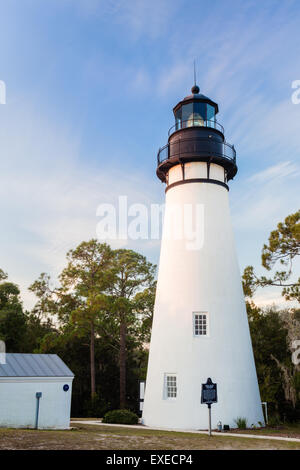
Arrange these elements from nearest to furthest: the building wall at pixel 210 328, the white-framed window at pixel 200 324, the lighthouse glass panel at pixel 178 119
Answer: the building wall at pixel 210 328 → the white-framed window at pixel 200 324 → the lighthouse glass panel at pixel 178 119

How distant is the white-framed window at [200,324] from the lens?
1733 cm

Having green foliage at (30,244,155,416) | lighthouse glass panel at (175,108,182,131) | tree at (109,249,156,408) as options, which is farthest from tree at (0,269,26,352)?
lighthouse glass panel at (175,108,182,131)

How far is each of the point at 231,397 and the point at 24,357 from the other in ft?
27.7

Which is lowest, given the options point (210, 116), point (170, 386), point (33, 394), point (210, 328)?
point (33, 394)

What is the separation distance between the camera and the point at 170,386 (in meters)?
17.0

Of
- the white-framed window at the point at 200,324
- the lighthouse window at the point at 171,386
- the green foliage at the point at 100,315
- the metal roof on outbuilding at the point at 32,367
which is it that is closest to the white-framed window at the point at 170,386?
the lighthouse window at the point at 171,386

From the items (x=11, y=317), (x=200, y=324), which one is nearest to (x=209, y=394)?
(x=200, y=324)

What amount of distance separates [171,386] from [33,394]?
19.0ft

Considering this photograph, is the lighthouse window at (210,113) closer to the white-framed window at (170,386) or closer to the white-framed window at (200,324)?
the white-framed window at (200,324)

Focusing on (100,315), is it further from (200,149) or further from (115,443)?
(115,443)

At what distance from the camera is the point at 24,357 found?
15492 mm

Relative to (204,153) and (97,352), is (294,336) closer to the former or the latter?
(204,153)

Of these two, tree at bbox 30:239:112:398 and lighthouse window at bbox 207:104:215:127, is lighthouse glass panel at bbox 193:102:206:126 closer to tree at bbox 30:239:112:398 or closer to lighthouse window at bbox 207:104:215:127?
lighthouse window at bbox 207:104:215:127

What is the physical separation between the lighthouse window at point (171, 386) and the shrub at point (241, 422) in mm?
2634
